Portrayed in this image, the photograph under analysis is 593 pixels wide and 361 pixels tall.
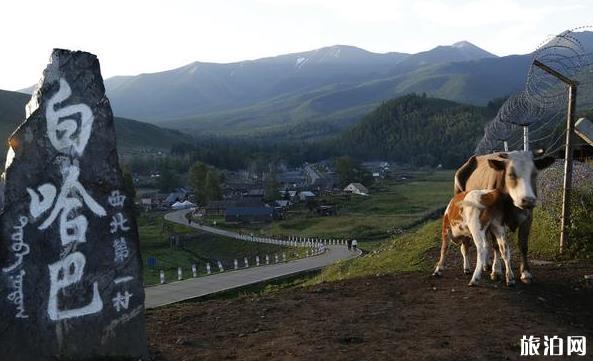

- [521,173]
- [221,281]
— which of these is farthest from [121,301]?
[221,281]

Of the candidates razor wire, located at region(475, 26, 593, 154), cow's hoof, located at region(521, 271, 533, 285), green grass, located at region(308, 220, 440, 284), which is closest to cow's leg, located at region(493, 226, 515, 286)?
cow's hoof, located at region(521, 271, 533, 285)

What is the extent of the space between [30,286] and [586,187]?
12.2 meters

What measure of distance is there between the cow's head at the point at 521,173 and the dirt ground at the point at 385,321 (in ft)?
4.95

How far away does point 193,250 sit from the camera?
196ft

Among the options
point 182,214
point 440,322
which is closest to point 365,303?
point 440,322

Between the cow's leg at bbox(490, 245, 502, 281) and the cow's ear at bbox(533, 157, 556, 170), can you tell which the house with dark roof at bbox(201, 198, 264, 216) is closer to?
the cow's leg at bbox(490, 245, 502, 281)

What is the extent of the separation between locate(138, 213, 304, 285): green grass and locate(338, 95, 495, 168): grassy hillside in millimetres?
90684

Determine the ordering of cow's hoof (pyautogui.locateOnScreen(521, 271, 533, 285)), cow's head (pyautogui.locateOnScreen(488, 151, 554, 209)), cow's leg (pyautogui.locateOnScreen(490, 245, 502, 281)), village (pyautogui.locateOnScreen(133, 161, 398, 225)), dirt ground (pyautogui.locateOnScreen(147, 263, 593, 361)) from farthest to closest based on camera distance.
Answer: village (pyautogui.locateOnScreen(133, 161, 398, 225)) → cow's leg (pyautogui.locateOnScreen(490, 245, 502, 281)) → cow's hoof (pyautogui.locateOnScreen(521, 271, 533, 285)) → cow's head (pyautogui.locateOnScreen(488, 151, 554, 209)) → dirt ground (pyautogui.locateOnScreen(147, 263, 593, 361))

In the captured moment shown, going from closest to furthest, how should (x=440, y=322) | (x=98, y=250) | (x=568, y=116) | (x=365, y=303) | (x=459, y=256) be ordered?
1. (x=98, y=250)
2. (x=440, y=322)
3. (x=365, y=303)
4. (x=568, y=116)
5. (x=459, y=256)

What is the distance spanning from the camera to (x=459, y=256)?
14398mm

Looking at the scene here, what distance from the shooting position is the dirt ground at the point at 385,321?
7191 mm

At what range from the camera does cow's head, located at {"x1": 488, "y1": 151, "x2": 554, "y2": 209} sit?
947 centimetres

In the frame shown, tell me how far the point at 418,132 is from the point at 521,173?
530 feet

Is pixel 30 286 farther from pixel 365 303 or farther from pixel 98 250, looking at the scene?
pixel 365 303
